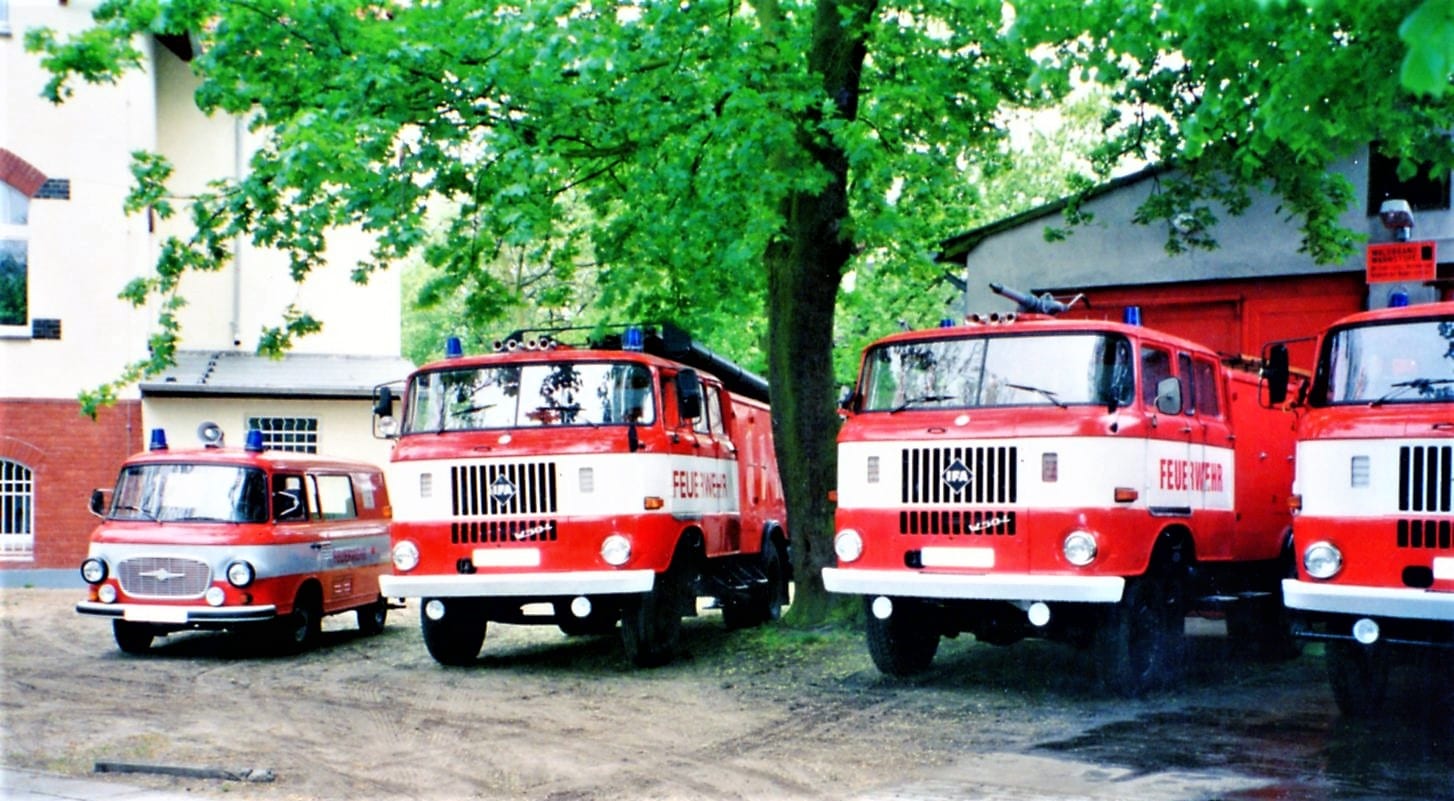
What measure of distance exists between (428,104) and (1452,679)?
31.9 feet

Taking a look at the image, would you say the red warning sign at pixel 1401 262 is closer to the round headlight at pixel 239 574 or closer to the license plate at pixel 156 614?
the round headlight at pixel 239 574

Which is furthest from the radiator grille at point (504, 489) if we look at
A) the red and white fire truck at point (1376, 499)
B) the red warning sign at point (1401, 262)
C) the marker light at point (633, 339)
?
the red warning sign at point (1401, 262)

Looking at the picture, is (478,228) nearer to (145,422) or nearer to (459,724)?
(459,724)

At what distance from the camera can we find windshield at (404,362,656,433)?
13445 mm

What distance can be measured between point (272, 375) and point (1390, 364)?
21.4 m

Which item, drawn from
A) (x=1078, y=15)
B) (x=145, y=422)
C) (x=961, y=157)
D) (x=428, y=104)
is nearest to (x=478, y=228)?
(x=428, y=104)

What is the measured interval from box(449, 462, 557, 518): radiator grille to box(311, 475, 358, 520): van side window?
12.1ft

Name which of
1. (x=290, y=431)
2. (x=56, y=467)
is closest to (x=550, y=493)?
(x=56, y=467)

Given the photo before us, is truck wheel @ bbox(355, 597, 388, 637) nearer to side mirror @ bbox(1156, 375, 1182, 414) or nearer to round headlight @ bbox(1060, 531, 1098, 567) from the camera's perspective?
round headlight @ bbox(1060, 531, 1098, 567)

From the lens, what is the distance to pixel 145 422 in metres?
26.0

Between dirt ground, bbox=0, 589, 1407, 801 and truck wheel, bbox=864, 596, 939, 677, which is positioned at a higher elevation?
truck wheel, bbox=864, 596, 939, 677

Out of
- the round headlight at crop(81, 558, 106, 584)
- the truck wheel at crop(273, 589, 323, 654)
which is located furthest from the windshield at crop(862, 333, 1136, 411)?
the round headlight at crop(81, 558, 106, 584)

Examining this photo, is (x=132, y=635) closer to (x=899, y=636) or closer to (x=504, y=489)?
(x=504, y=489)

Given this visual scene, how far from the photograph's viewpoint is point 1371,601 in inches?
378
